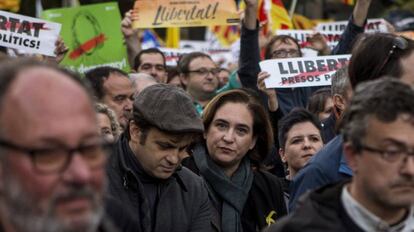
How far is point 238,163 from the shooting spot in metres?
6.92

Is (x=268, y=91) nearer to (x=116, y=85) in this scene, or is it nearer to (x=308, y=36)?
(x=116, y=85)

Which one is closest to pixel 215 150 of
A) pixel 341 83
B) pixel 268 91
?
pixel 341 83

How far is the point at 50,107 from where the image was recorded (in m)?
2.82

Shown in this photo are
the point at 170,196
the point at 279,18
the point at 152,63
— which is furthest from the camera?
the point at 279,18

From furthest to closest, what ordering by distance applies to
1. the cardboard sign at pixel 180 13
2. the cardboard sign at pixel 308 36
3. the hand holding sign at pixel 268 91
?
the cardboard sign at pixel 308 36 < the cardboard sign at pixel 180 13 < the hand holding sign at pixel 268 91

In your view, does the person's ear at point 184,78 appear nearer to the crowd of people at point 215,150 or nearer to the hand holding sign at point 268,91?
the crowd of people at point 215,150

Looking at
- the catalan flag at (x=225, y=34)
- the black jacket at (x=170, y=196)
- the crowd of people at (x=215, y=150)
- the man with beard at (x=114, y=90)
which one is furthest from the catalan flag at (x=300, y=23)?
the black jacket at (x=170, y=196)

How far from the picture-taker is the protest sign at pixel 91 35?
37.9 feet

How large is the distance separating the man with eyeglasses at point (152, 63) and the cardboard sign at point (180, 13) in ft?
0.92

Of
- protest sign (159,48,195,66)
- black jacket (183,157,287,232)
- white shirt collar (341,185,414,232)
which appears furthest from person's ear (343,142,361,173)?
protest sign (159,48,195,66)

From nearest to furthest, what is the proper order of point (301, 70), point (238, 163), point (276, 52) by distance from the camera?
point (238, 163)
point (301, 70)
point (276, 52)

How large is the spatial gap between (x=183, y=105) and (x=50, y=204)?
10.2ft

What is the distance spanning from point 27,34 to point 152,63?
1.80 meters

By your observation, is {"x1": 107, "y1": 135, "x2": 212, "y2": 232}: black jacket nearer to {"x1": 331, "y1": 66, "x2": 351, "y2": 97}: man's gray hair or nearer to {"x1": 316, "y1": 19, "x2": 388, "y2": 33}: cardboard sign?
{"x1": 331, "y1": 66, "x2": 351, "y2": 97}: man's gray hair
